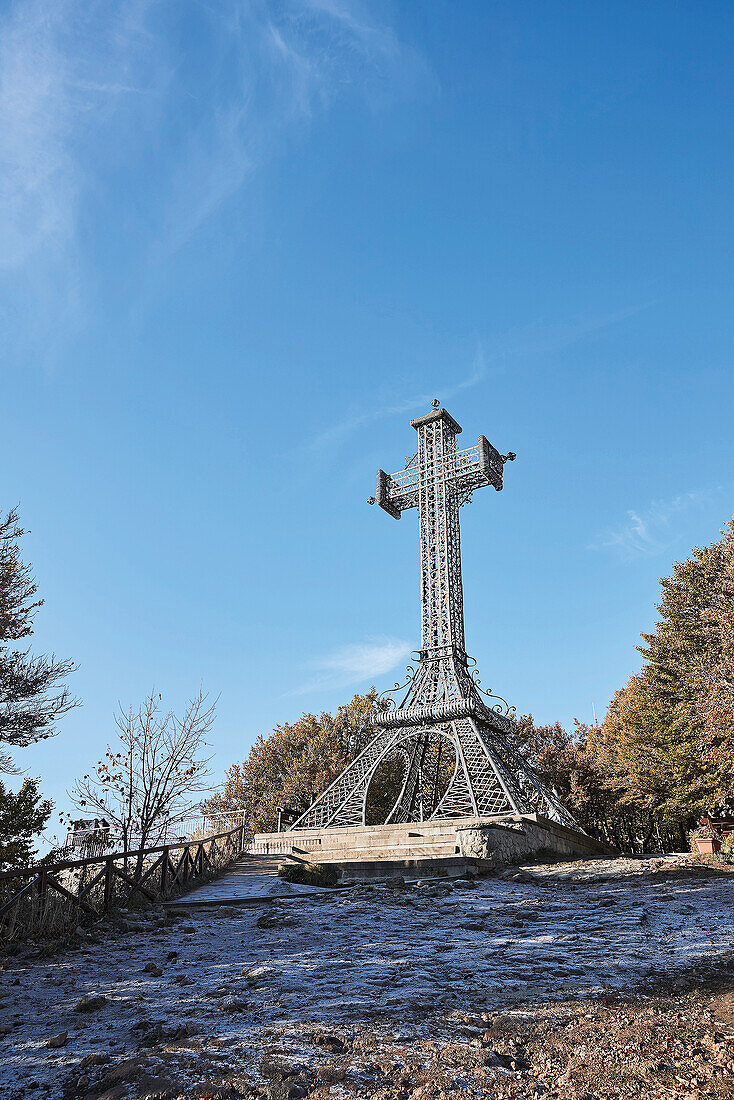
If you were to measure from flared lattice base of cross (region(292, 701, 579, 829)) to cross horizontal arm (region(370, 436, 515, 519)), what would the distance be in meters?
8.34

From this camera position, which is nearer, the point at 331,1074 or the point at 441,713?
the point at 331,1074

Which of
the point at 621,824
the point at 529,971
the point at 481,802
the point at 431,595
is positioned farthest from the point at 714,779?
the point at 529,971

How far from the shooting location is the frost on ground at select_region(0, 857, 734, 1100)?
188 inches

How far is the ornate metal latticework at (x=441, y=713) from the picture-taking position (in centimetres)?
2131

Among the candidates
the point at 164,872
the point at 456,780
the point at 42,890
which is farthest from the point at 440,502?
the point at 42,890

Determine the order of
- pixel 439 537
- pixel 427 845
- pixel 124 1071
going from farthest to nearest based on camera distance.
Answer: pixel 439 537, pixel 427 845, pixel 124 1071

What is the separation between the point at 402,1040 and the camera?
524 centimetres

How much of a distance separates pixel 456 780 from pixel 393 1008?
1581 centimetres

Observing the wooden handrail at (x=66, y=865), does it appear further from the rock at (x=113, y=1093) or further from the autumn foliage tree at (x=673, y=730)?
the autumn foliage tree at (x=673, y=730)

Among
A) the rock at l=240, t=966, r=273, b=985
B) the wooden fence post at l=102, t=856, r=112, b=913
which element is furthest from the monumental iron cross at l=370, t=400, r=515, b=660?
the rock at l=240, t=966, r=273, b=985

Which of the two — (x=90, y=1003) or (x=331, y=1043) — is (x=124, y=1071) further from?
(x=90, y=1003)

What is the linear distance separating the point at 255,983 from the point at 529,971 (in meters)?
2.48

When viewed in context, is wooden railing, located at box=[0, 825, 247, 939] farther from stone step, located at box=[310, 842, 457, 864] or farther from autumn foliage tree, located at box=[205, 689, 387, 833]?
autumn foliage tree, located at box=[205, 689, 387, 833]

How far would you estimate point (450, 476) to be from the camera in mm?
27922
